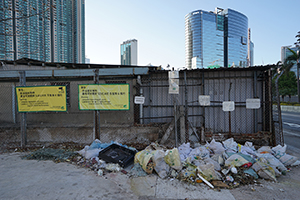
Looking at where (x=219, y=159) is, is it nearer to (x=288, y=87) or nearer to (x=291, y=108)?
(x=291, y=108)

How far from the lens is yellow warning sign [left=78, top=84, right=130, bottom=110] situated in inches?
220

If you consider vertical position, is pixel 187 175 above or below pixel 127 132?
below

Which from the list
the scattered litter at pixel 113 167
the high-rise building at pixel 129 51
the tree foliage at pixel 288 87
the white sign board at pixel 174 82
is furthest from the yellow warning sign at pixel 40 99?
the high-rise building at pixel 129 51

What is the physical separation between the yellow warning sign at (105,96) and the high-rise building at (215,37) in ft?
320

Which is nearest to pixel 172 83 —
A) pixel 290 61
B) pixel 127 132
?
pixel 127 132

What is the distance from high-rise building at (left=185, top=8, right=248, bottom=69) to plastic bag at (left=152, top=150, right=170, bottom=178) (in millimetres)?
98928

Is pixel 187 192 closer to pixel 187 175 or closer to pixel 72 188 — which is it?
pixel 187 175

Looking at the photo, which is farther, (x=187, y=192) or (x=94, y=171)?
(x=94, y=171)

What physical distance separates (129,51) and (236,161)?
79.1 meters

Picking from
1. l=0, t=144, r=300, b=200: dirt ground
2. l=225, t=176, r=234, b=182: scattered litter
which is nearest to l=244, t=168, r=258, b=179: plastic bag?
l=0, t=144, r=300, b=200: dirt ground

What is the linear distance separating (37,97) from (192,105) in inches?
236

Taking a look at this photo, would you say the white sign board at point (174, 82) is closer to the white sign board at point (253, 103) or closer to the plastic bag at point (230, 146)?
the plastic bag at point (230, 146)

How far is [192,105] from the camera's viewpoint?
704cm

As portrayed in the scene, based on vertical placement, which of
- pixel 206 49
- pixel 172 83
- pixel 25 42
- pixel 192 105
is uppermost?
pixel 206 49
